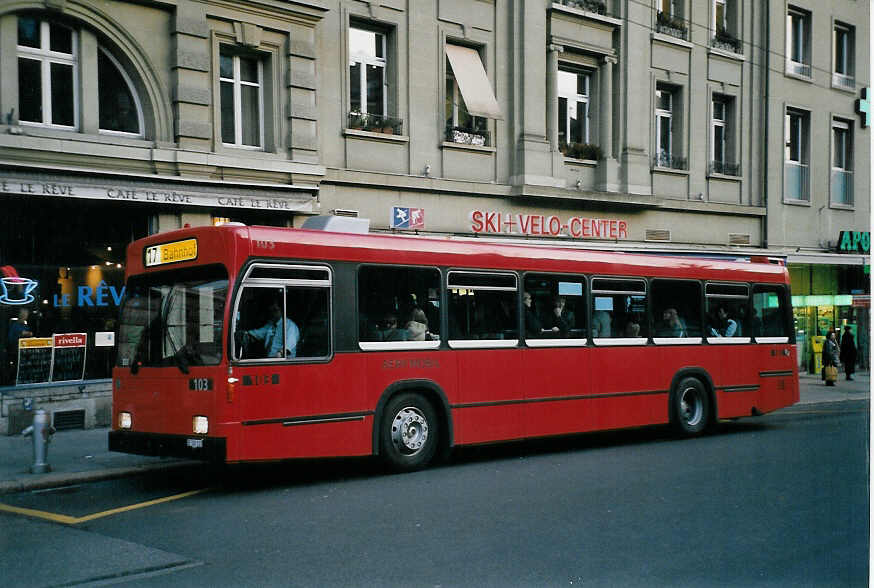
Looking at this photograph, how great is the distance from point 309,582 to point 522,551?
1643mm

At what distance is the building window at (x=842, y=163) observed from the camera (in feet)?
28.8

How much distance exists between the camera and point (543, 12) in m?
19.9

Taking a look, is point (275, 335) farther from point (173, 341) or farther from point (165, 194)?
point (165, 194)

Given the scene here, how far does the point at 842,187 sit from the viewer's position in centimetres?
917

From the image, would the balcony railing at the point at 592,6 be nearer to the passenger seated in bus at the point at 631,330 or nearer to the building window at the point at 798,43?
the building window at the point at 798,43

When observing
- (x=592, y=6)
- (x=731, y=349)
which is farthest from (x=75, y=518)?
(x=592, y=6)

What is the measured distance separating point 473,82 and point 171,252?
10353mm

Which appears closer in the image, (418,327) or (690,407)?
(418,327)

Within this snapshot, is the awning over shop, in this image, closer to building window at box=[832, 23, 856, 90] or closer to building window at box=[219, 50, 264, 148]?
building window at box=[832, 23, 856, 90]

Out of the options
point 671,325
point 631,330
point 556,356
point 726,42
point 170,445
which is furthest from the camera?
point 726,42

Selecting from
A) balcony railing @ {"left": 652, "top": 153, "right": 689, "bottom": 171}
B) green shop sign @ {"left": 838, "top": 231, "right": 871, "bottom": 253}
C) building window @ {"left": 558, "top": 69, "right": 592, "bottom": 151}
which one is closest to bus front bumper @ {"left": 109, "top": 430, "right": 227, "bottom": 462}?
green shop sign @ {"left": 838, "top": 231, "right": 871, "bottom": 253}

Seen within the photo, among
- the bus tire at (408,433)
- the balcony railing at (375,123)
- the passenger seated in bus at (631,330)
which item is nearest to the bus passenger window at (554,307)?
the passenger seated in bus at (631,330)

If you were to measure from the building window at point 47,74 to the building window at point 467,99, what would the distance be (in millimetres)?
7188

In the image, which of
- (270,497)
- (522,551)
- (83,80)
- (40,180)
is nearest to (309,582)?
(522,551)
